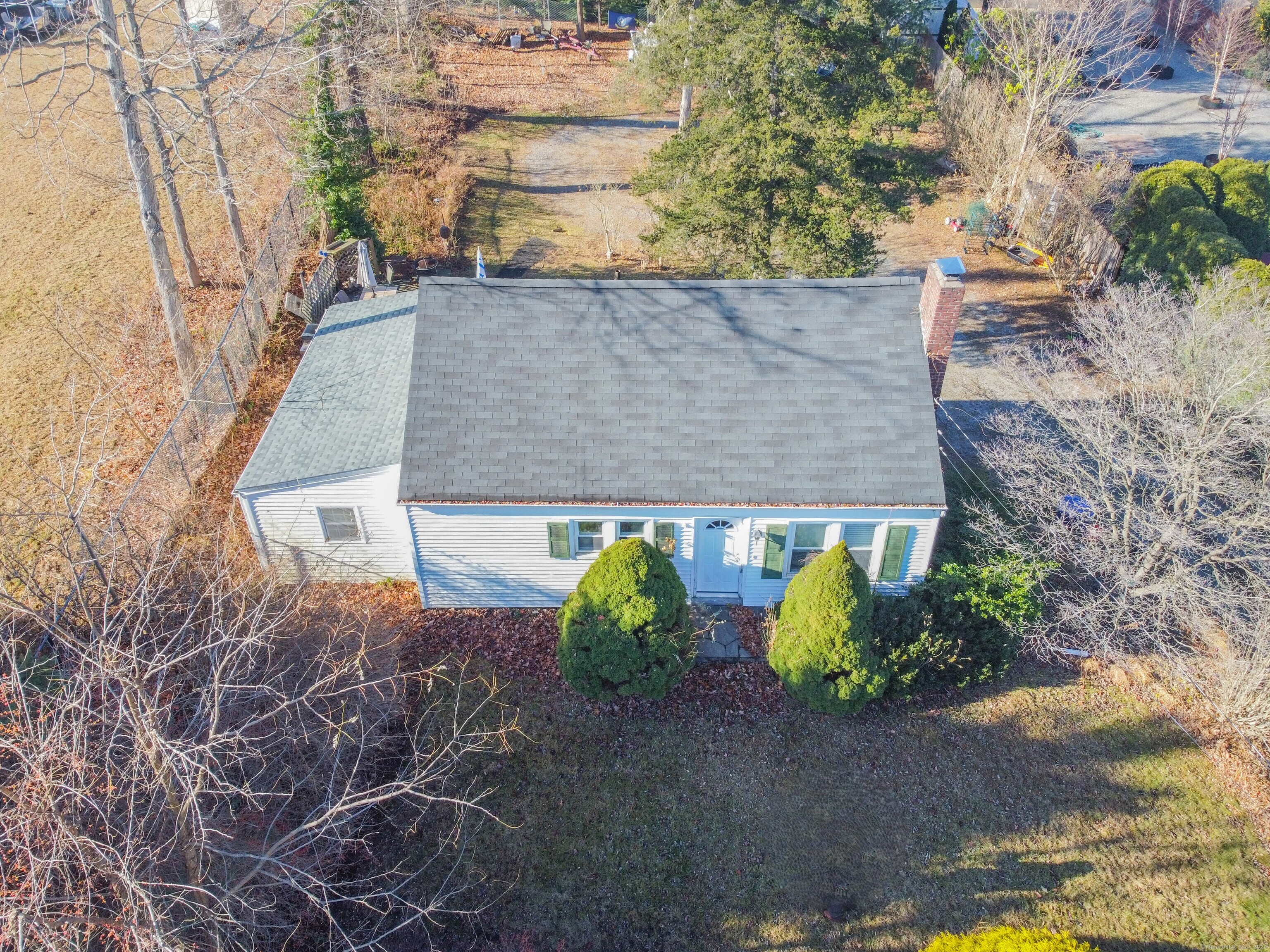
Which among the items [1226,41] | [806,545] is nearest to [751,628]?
[806,545]

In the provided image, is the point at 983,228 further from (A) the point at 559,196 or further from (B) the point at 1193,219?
(A) the point at 559,196

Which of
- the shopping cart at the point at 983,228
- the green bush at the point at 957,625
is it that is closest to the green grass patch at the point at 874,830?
the green bush at the point at 957,625

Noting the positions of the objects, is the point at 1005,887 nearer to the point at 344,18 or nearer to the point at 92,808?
the point at 92,808

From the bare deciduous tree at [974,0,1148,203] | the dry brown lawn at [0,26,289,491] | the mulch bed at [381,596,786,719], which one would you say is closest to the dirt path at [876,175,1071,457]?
the bare deciduous tree at [974,0,1148,203]

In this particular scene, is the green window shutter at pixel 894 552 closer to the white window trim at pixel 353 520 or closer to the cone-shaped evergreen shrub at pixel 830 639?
the cone-shaped evergreen shrub at pixel 830 639

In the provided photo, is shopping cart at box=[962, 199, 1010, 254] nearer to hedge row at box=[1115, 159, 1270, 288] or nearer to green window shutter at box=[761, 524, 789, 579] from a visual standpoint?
hedge row at box=[1115, 159, 1270, 288]

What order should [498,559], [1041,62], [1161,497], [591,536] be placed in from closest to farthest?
[1161,497], [591,536], [498,559], [1041,62]
